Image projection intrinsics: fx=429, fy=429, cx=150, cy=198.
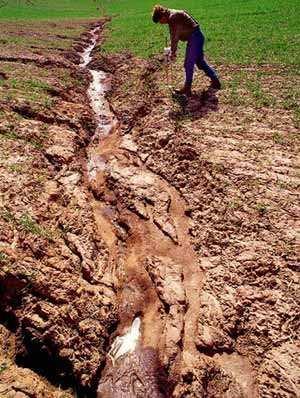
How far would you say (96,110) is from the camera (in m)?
16.2

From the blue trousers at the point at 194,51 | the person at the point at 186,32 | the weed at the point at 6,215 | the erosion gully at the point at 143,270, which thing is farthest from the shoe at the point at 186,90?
the weed at the point at 6,215

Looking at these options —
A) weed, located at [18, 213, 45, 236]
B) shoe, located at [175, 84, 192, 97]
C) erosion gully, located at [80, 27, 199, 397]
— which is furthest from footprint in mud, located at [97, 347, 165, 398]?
shoe, located at [175, 84, 192, 97]

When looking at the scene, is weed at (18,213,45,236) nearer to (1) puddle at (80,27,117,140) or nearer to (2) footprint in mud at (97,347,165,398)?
(2) footprint in mud at (97,347,165,398)

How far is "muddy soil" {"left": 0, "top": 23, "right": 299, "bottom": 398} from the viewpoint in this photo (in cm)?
761

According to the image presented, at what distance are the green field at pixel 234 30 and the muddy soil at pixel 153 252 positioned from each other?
401 cm

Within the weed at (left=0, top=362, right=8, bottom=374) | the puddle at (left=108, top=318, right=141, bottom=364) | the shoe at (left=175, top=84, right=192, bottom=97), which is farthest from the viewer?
the shoe at (left=175, top=84, right=192, bottom=97)

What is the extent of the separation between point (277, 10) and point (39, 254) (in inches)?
899

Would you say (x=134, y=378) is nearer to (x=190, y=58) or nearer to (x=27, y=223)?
(x=27, y=223)

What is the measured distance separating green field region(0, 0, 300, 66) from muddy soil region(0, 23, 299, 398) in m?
4.01

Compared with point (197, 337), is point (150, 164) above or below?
above

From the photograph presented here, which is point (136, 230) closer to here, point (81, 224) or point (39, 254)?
point (81, 224)

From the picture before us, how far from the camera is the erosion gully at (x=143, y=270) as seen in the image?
7844 millimetres

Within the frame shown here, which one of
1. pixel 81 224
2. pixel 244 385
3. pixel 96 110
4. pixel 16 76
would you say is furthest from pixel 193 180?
pixel 16 76

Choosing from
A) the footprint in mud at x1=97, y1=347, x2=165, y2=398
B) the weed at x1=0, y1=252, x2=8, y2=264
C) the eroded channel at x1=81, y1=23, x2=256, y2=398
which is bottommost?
the footprint in mud at x1=97, y1=347, x2=165, y2=398
